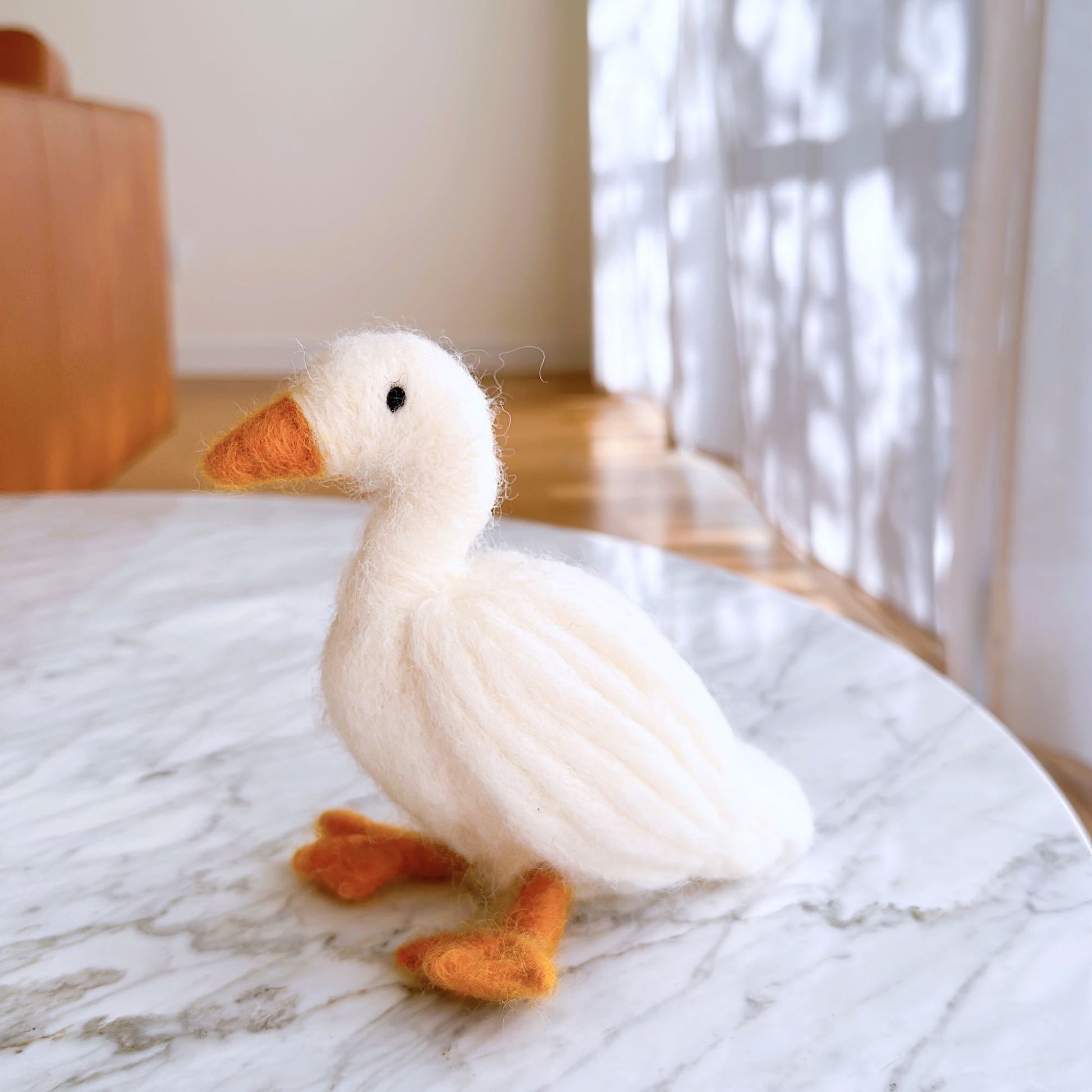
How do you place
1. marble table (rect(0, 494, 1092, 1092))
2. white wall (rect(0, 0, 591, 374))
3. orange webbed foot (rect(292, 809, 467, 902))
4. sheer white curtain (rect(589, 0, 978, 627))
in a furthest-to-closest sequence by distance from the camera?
white wall (rect(0, 0, 591, 374)), sheer white curtain (rect(589, 0, 978, 627)), orange webbed foot (rect(292, 809, 467, 902)), marble table (rect(0, 494, 1092, 1092))

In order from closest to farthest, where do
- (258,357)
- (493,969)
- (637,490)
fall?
(493,969) < (637,490) < (258,357)

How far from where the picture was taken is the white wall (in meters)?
4.39

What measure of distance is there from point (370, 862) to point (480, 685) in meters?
0.12

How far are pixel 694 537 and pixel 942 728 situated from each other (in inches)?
62.8

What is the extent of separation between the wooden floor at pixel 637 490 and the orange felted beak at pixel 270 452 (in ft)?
3.04

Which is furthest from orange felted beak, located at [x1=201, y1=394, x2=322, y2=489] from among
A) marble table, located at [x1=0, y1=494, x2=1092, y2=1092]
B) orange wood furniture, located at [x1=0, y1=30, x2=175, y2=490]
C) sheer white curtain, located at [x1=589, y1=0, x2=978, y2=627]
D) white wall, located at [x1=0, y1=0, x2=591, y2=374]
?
white wall, located at [x1=0, y1=0, x2=591, y2=374]

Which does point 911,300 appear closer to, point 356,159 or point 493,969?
point 493,969

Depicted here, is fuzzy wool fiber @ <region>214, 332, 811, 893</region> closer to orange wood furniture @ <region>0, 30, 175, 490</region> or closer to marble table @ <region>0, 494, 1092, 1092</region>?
marble table @ <region>0, 494, 1092, 1092</region>

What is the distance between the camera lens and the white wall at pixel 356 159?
4.39 metres

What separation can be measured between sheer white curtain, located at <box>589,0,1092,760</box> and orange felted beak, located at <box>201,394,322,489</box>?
0.88 m

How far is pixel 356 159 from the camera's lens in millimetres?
4496

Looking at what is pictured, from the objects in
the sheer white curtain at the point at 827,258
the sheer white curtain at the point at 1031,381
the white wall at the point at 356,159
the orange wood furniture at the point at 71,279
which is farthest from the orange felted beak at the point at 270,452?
the white wall at the point at 356,159

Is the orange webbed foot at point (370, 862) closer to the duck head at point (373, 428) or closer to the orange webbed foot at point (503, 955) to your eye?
the orange webbed foot at point (503, 955)

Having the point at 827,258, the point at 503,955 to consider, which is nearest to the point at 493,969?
the point at 503,955
